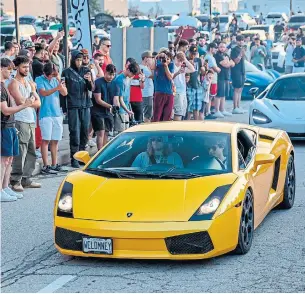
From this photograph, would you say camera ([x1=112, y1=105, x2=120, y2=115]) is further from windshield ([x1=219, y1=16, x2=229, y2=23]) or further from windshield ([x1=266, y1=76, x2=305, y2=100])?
windshield ([x1=219, y1=16, x2=229, y2=23])

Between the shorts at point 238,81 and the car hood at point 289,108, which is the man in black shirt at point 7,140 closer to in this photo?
the car hood at point 289,108

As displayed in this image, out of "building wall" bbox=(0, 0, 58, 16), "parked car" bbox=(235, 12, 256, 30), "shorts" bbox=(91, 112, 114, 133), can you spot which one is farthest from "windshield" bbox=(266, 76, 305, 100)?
"building wall" bbox=(0, 0, 58, 16)

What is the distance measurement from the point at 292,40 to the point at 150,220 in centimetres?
2810

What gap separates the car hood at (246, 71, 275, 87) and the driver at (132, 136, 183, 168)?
17965 millimetres

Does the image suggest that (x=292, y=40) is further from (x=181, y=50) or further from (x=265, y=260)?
(x=265, y=260)

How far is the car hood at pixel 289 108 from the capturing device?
57.4 feet

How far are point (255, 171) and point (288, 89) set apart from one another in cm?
950

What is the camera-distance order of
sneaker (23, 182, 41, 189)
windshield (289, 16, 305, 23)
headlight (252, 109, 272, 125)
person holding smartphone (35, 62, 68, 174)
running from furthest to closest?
1. windshield (289, 16, 305, 23)
2. headlight (252, 109, 272, 125)
3. person holding smartphone (35, 62, 68, 174)
4. sneaker (23, 182, 41, 189)

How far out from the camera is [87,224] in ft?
26.2

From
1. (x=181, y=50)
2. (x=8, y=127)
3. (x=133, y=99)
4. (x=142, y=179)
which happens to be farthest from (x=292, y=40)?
(x=142, y=179)

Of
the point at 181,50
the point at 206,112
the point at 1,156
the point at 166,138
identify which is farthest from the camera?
the point at 206,112

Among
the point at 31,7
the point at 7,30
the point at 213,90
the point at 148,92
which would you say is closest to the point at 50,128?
the point at 148,92

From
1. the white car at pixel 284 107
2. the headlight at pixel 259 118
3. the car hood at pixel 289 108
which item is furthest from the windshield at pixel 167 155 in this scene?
the headlight at pixel 259 118

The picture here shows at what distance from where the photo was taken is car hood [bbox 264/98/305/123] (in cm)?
1748
